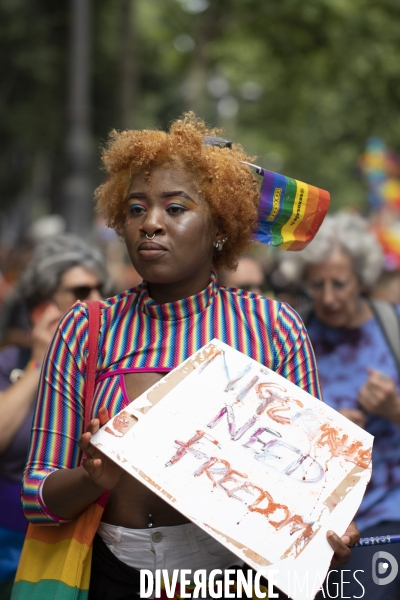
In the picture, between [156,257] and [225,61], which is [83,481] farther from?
[225,61]

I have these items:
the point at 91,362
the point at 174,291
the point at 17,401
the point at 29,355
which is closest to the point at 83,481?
the point at 91,362

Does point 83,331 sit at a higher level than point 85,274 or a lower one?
lower

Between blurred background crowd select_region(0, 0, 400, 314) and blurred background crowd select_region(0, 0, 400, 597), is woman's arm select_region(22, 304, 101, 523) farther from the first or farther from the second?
blurred background crowd select_region(0, 0, 400, 314)

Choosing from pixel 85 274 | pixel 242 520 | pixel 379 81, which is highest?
pixel 379 81

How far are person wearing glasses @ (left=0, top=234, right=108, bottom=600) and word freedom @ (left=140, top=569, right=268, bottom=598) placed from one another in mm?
1166

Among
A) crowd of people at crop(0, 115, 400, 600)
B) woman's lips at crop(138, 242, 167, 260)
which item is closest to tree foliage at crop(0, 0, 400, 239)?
crowd of people at crop(0, 115, 400, 600)

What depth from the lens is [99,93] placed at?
19.3 m

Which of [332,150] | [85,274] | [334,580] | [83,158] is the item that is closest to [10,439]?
[85,274]

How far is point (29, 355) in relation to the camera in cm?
378

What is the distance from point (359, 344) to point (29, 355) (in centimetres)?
161

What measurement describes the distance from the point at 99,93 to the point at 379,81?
282 inches

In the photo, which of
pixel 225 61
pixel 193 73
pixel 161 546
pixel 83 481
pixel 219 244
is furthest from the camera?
pixel 225 61

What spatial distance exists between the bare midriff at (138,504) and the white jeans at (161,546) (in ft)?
0.06

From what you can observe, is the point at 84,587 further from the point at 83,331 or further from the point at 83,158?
the point at 83,158
